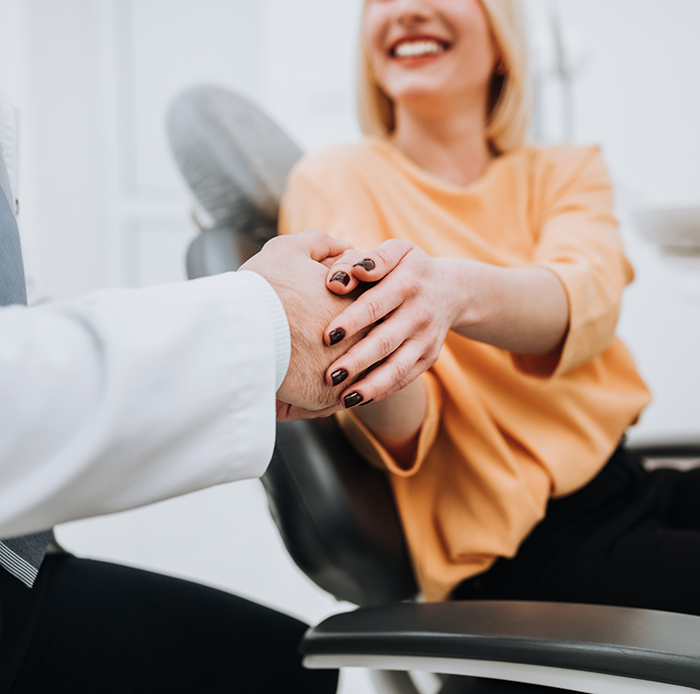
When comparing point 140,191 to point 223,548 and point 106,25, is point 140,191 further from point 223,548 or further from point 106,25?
point 223,548

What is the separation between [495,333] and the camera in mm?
597

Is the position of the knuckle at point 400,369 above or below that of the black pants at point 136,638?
above

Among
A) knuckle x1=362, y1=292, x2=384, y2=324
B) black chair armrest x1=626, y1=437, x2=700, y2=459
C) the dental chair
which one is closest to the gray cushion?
the dental chair

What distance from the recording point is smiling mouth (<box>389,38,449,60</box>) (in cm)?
77

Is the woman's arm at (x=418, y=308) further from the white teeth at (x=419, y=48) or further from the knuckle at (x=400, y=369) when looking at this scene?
the white teeth at (x=419, y=48)

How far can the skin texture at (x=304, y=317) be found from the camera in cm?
39

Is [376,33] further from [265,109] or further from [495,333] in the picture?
[265,109]

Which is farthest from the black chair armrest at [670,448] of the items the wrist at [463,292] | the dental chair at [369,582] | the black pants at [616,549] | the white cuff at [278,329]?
the white cuff at [278,329]

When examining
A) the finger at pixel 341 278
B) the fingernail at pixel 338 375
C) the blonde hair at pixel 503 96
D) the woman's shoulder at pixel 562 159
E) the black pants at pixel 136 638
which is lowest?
the black pants at pixel 136 638

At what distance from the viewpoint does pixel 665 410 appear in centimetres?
204

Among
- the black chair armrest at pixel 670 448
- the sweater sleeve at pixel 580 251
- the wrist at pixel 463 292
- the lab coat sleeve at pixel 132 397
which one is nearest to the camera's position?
the lab coat sleeve at pixel 132 397

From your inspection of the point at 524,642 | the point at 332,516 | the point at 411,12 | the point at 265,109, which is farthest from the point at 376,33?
the point at 265,109

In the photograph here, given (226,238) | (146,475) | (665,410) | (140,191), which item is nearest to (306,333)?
(146,475)

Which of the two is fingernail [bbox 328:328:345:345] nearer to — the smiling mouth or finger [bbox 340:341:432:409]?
finger [bbox 340:341:432:409]
